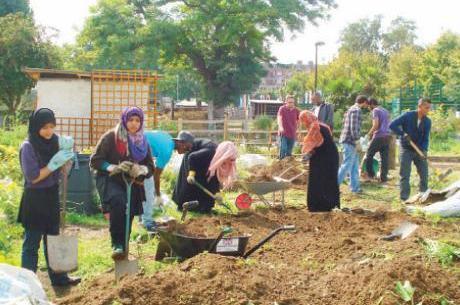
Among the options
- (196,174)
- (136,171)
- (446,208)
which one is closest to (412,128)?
(446,208)

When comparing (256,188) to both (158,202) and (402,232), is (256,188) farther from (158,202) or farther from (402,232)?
(402,232)

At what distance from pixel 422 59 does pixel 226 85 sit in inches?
573

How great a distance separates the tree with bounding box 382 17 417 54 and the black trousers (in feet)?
196

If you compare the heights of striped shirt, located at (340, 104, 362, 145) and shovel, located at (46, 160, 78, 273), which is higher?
striped shirt, located at (340, 104, 362, 145)

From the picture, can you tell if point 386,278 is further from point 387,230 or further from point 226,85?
point 226,85

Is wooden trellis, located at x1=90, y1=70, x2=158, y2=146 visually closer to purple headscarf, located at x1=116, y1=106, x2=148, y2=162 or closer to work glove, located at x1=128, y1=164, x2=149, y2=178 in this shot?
purple headscarf, located at x1=116, y1=106, x2=148, y2=162

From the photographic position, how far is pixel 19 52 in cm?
2778

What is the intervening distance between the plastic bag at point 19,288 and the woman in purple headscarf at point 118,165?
5.56 feet

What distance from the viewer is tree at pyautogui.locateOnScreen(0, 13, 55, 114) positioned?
90.4ft

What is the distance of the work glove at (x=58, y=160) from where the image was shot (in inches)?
193

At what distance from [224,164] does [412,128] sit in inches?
121

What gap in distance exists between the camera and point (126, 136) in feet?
18.5

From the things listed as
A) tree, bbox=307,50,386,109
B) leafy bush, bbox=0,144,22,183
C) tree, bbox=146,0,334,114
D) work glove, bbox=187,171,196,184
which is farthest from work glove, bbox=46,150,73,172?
tree, bbox=146,0,334,114

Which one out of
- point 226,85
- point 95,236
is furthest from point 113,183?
point 226,85
